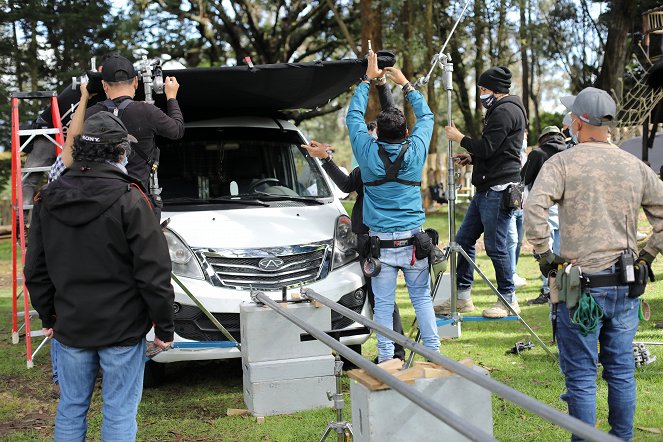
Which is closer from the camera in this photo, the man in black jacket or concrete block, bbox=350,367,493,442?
concrete block, bbox=350,367,493,442

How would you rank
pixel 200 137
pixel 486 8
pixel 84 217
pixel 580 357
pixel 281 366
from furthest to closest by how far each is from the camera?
pixel 486 8
pixel 200 137
pixel 281 366
pixel 580 357
pixel 84 217

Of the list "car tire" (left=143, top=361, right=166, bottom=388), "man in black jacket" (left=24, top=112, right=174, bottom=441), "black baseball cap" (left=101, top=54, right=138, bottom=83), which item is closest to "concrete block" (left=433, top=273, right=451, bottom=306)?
"car tire" (left=143, top=361, right=166, bottom=388)

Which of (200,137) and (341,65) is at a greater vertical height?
(341,65)

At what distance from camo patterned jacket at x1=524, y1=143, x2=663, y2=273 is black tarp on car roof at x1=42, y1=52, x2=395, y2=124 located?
2.43 metres

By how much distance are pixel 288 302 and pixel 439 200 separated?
59.4 ft

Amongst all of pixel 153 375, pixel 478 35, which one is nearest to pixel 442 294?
pixel 153 375

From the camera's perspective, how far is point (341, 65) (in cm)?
690

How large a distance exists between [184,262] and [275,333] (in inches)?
41.8

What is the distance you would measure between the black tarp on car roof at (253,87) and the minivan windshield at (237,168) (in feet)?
0.88

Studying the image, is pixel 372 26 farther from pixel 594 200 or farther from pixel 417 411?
pixel 417 411

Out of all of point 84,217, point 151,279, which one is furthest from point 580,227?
point 84,217

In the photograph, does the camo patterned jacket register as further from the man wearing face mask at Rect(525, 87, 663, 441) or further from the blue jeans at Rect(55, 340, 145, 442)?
the blue jeans at Rect(55, 340, 145, 442)

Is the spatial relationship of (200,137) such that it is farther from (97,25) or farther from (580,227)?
(97,25)

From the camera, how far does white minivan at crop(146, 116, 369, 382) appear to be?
6.07m
